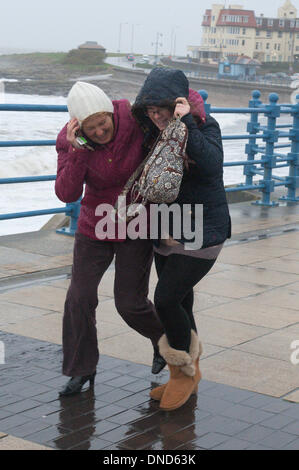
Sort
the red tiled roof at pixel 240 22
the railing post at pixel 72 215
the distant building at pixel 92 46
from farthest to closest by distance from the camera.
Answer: the distant building at pixel 92 46, the red tiled roof at pixel 240 22, the railing post at pixel 72 215

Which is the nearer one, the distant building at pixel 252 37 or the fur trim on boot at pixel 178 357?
the fur trim on boot at pixel 178 357

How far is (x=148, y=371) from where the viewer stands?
458 cm

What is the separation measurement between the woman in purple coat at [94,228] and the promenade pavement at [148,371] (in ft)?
0.88

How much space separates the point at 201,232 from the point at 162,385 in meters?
0.88

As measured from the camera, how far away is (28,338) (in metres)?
5.12

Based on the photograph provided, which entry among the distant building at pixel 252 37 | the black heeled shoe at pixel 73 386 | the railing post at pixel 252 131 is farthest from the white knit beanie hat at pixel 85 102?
the distant building at pixel 252 37

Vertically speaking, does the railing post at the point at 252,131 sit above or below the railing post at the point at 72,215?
above

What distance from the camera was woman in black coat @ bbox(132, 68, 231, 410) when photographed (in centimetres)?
362

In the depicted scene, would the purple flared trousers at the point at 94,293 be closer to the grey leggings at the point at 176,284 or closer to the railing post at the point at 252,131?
the grey leggings at the point at 176,284

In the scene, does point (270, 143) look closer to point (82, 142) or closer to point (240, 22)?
point (82, 142)

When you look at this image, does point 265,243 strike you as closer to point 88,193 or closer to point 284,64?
point 88,193

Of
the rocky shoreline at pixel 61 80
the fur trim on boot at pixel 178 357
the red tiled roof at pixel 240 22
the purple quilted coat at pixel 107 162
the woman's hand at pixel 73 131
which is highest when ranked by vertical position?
the red tiled roof at pixel 240 22

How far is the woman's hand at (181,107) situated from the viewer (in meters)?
3.58
